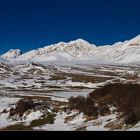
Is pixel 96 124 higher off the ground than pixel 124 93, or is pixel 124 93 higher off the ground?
pixel 124 93

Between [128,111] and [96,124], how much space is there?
3.27 metres

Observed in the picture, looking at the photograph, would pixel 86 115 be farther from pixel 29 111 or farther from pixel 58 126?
pixel 29 111

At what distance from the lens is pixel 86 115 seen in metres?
40.9
